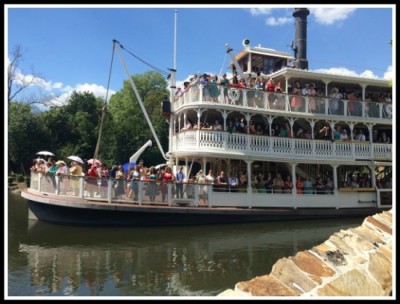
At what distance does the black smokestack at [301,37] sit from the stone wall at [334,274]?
17595 millimetres

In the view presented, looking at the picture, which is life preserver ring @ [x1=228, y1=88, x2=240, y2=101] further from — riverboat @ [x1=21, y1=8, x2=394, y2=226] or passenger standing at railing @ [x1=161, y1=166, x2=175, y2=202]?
passenger standing at railing @ [x1=161, y1=166, x2=175, y2=202]

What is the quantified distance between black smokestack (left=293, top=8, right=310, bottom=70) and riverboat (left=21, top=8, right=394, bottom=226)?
2.88m

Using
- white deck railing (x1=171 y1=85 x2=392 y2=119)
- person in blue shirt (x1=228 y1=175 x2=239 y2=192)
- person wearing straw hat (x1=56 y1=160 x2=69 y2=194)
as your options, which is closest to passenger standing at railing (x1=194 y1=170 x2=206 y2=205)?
person in blue shirt (x1=228 y1=175 x2=239 y2=192)

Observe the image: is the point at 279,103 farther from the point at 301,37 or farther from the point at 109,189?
the point at 109,189

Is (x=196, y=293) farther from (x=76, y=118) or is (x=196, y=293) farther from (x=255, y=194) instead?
(x=76, y=118)

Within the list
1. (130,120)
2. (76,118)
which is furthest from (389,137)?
(76,118)

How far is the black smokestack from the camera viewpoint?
22.3 metres

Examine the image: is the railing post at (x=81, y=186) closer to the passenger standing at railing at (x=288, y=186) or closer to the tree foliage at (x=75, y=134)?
the passenger standing at railing at (x=288, y=186)

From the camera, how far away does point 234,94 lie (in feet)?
54.6

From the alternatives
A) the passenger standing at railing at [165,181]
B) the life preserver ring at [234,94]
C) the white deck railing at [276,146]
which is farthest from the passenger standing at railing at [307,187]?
the passenger standing at railing at [165,181]

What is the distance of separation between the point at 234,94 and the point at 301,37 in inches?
358

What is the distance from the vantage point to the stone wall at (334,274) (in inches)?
201

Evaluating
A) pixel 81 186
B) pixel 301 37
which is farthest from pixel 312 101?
pixel 81 186

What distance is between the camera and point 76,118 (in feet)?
127
